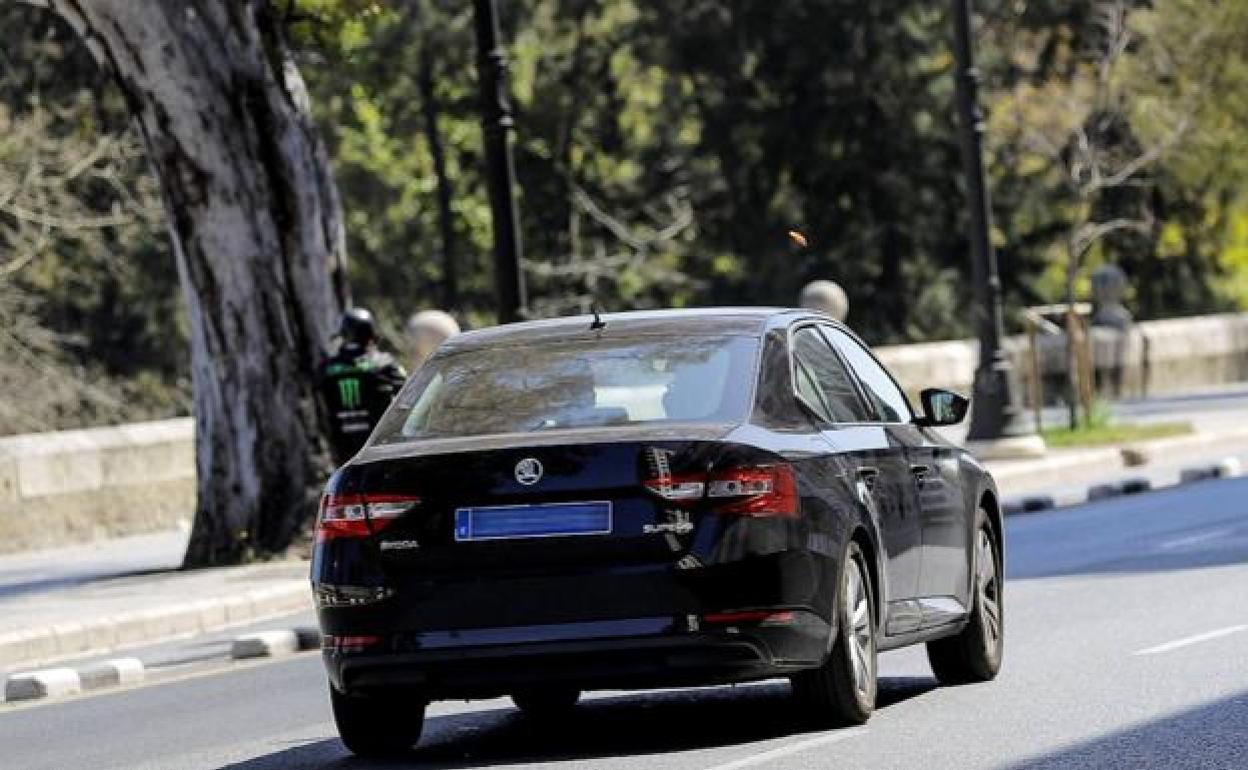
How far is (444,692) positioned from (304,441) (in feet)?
48.1

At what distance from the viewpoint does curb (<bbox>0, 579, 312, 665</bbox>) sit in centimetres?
1878

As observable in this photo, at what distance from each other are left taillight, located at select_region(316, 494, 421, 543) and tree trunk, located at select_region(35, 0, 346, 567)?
1370 centimetres

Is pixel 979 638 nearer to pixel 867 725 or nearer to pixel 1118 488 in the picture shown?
pixel 867 725

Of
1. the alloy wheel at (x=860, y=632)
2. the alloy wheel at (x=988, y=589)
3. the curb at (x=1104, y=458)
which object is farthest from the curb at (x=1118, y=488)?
the alloy wheel at (x=860, y=632)

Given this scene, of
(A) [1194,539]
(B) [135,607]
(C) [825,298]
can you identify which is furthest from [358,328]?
(C) [825,298]

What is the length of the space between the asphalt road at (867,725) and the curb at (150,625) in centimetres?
210

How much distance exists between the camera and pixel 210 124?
79.9ft

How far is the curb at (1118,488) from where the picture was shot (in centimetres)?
2778

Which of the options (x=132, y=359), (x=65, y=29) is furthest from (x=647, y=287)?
(x=65, y=29)

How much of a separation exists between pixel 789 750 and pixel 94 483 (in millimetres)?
20182

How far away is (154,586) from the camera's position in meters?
22.6

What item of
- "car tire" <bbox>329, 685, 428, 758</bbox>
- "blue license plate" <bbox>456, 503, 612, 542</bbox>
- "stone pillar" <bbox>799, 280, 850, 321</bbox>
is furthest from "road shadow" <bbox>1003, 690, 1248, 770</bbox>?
"stone pillar" <bbox>799, 280, 850, 321</bbox>

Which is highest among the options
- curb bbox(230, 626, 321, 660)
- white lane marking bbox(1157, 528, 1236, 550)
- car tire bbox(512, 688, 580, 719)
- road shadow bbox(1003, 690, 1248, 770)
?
road shadow bbox(1003, 690, 1248, 770)

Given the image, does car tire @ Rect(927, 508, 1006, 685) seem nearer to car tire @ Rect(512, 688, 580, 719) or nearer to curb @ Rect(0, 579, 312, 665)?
car tire @ Rect(512, 688, 580, 719)
